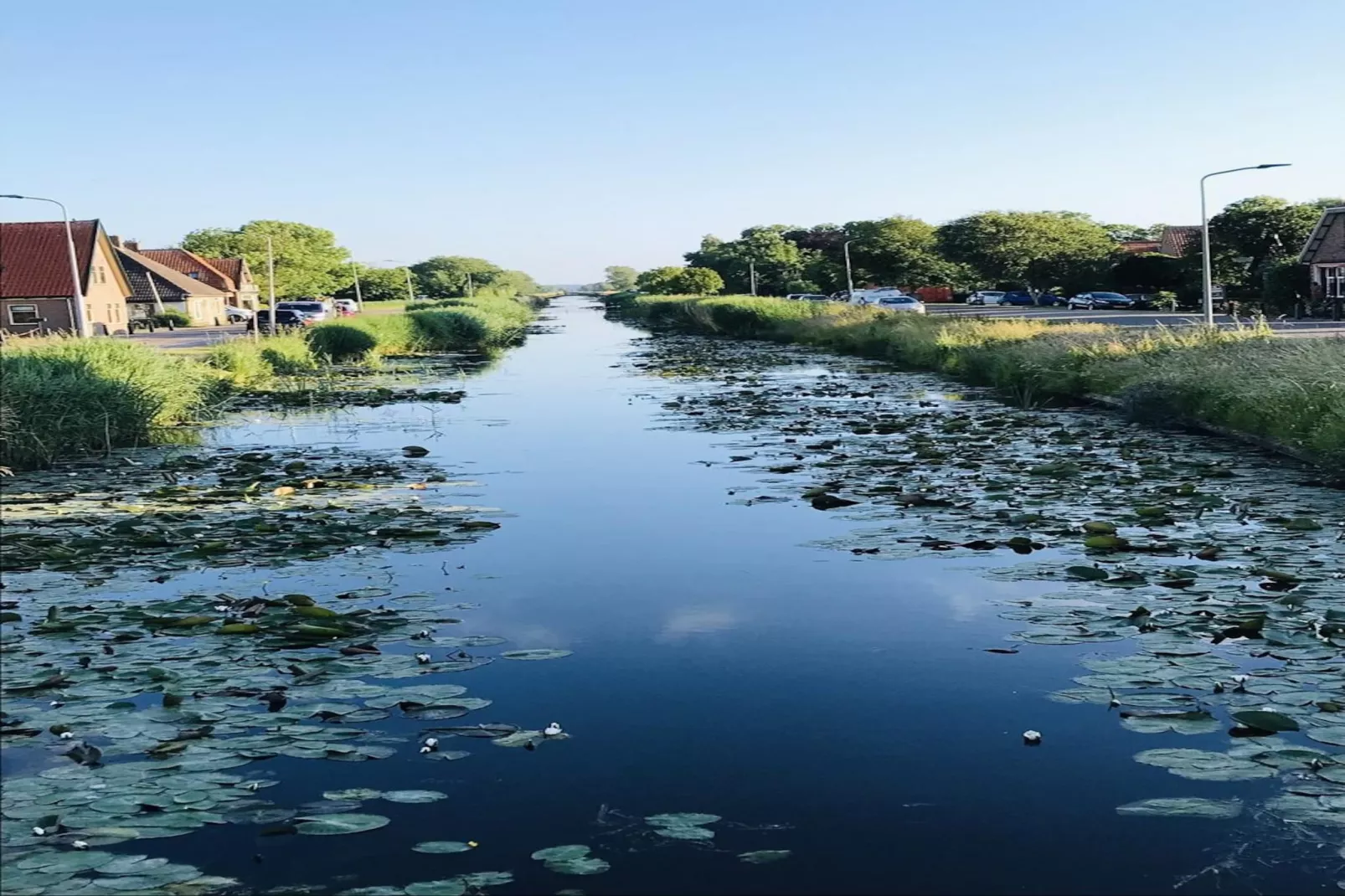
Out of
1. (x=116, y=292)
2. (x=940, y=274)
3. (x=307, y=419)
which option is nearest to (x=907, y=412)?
(x=307, y=419)

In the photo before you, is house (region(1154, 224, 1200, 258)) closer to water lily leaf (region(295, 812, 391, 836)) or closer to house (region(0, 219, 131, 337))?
house (region(0, 219, 131, 337))

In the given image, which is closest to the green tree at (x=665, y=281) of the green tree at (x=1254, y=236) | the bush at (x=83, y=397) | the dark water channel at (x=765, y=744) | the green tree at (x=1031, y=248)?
the green tree at (x=1031, y=248)

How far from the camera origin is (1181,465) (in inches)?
545

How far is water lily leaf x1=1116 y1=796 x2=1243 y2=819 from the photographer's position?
493 centimetres

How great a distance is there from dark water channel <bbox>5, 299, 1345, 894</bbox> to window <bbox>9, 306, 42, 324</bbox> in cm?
5599

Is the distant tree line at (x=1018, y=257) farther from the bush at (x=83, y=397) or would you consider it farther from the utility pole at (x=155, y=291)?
the bush at (x=83, y=397)

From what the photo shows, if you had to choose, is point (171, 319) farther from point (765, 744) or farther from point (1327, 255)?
point (765, 744)

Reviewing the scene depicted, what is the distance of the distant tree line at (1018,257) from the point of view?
61.0 m

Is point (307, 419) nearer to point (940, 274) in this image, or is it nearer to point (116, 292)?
point (116, 292)

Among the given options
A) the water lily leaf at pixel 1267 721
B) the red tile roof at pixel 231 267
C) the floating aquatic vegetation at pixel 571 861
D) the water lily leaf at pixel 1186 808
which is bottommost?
the water lily leaf at pixel 1186 808

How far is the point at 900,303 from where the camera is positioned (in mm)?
59094

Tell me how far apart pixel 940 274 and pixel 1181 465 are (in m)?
86.4

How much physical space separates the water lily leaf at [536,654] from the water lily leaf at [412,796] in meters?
2.09

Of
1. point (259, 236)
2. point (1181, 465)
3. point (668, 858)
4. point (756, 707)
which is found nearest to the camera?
point (668, 858)
